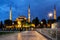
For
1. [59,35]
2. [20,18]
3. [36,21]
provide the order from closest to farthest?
[59,35]
[36,21]
[20,18]

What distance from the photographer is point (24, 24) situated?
121 m

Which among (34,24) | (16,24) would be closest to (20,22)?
(16,24)

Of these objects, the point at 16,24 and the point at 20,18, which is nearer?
the point at 16,24

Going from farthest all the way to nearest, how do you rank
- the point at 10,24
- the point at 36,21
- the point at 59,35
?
1. the point at 36,21
2. the point at 10,24
3. the point at 59,35

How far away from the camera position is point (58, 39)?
11.8m

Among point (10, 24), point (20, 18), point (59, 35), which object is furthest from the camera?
point (20, 18)

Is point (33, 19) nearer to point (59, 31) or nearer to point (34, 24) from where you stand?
point (34, 24)

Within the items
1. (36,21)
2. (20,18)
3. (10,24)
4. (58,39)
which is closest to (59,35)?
(58,39)

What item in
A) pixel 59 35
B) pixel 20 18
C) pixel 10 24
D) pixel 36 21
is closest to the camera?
pixel 59 35

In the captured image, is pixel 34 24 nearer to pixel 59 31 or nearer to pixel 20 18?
pixel 20 18

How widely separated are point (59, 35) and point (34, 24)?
114 meters

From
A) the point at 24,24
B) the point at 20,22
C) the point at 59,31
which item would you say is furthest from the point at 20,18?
the point at 59,31

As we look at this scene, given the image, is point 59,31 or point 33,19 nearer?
point 59,31

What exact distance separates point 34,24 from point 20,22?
11402mm
